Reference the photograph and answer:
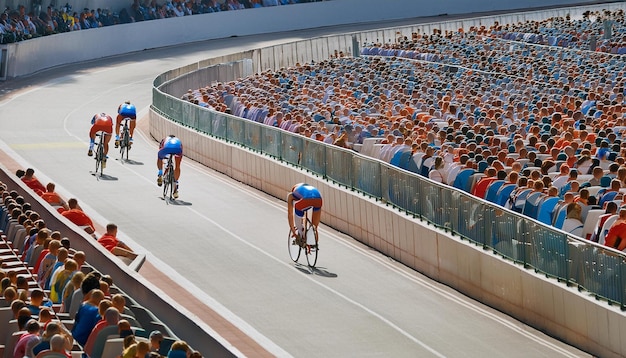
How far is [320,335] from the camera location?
739 inches

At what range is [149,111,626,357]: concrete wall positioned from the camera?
58.5ft

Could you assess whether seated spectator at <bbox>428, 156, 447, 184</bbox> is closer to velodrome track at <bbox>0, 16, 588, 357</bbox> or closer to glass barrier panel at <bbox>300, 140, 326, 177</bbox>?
velodrome track at <bbox>0, 16, 588, 357</bbox>

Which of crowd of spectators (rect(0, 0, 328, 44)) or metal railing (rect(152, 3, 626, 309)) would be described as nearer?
metal railing (rect(152, 3, 626, 309))

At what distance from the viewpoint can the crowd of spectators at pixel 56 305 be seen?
1232 cm

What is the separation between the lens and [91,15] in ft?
182

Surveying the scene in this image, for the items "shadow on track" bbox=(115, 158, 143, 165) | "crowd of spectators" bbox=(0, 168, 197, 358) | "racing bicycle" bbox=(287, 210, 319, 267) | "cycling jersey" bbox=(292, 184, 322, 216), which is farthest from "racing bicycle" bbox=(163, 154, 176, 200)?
"crowd of spectators" bbox=(0, 168, 197, 358)

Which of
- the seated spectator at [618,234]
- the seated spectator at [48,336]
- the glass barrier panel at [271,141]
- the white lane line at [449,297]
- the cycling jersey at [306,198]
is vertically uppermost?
the seated spectator at [48,336]

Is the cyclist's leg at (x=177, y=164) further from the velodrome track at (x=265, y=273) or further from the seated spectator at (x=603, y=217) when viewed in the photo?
the seated spectator at (x=603, y=217)

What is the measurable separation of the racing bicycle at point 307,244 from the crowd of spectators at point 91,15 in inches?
1046

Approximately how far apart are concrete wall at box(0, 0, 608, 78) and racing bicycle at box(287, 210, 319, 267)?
26297mm

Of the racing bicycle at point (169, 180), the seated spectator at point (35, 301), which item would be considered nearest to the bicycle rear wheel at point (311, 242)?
the racing bicycle at point (169, 180)

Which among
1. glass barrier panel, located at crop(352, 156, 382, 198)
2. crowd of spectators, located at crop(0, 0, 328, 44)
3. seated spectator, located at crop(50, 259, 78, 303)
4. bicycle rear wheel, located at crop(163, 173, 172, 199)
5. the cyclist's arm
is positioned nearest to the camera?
seated spectator, located at crop(50, 259, 78, 303)

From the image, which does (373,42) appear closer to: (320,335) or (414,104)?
(414,104)

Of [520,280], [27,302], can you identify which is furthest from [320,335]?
[27,302]
